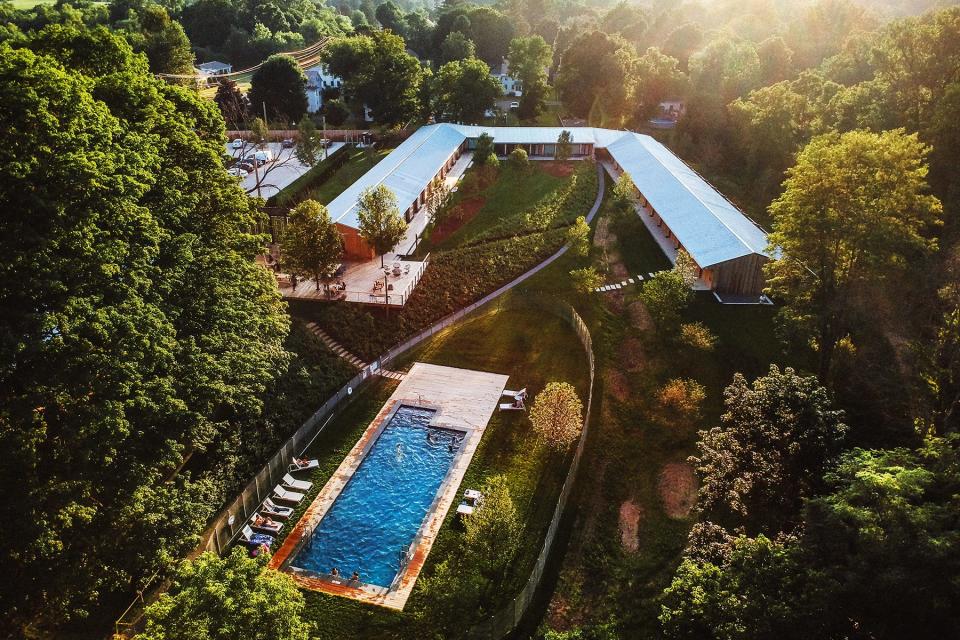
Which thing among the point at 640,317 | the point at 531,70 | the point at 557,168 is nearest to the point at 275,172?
Result: the point at 557,168

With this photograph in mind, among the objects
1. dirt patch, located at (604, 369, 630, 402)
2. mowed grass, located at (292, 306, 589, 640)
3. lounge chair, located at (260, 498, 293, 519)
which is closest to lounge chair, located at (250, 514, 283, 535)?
lounge chair, located at (260, 498, 293, 519)

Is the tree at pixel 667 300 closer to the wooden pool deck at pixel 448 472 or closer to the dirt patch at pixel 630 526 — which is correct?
the wooden pool deck at pixel 448 472

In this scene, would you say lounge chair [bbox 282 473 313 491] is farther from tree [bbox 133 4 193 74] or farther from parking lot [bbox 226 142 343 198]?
tree [bbox 133 4 193 74]

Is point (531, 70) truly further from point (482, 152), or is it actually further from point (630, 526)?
point (630, 526)

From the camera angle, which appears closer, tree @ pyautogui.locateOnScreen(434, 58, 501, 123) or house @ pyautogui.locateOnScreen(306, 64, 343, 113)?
tree @ pyautogui.locateOnScreen(434, 58, 501, 123)

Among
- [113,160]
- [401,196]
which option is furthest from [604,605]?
[401,196]

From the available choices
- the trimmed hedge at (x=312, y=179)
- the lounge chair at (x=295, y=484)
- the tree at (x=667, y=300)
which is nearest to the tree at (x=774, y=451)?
the tree at (x=667, y=300)

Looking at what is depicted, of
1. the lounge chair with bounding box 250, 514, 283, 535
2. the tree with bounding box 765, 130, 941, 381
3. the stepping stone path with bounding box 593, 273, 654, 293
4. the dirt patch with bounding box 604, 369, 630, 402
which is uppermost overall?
the tree with bounding box 765, 130, 941, 381
